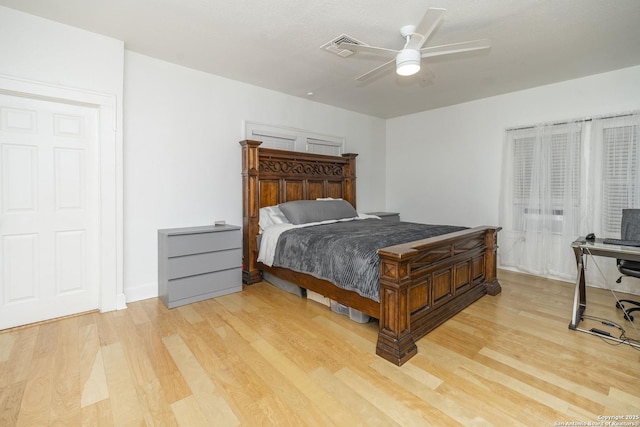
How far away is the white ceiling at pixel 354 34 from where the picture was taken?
2293 mm

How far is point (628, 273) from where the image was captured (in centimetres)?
253

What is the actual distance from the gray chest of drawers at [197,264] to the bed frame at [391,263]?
343mm

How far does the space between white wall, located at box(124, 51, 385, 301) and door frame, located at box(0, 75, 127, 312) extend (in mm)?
172

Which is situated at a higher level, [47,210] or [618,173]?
[618,173]

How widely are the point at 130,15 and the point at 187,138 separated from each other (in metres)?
1.26

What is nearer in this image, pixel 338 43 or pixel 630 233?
pixel 338 43

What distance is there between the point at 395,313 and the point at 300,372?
726 mm

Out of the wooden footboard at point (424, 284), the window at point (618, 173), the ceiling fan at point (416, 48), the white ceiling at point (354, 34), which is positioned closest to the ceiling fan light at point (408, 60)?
the ceiling fan at point (416, 48)

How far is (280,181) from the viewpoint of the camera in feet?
13.3

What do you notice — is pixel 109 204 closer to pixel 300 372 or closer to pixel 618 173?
pixel 300 372

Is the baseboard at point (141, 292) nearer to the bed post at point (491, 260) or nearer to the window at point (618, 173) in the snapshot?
the bed post at point (491, 260)

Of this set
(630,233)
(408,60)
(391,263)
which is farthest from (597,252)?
(408,60)

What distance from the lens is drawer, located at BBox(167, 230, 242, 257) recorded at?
9.77ft

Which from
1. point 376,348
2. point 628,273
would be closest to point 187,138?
point 376,348
